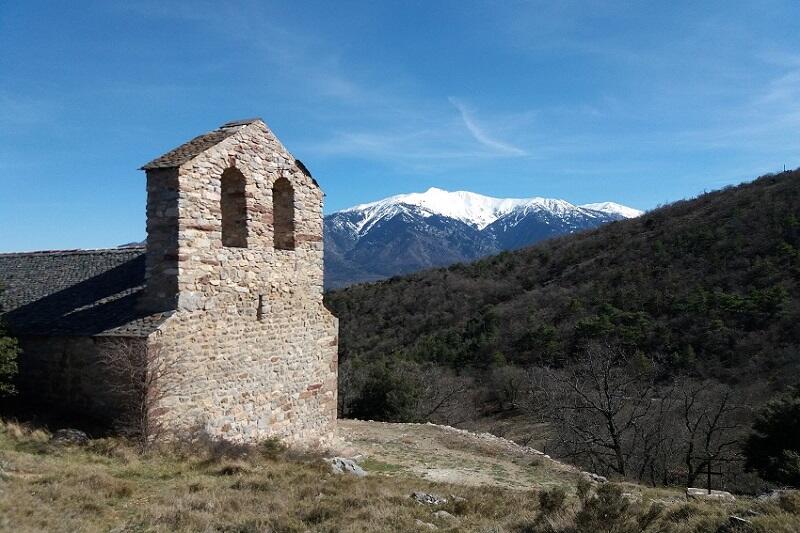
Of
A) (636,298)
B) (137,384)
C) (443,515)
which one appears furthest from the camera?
(636,298)

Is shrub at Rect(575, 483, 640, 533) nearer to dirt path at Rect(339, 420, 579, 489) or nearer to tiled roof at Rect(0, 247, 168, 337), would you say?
dirt path at Rect(339, 420, 579, 489)

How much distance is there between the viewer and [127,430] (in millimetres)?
8695

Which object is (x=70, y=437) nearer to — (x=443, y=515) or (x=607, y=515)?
(x=443, y=515)

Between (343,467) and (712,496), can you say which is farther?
(343,467)

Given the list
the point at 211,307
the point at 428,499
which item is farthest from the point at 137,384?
the point at 428,499

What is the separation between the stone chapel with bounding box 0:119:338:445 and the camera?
9.27 metres

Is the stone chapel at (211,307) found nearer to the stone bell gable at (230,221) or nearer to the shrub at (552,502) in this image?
the stone bell gable at (230,221)

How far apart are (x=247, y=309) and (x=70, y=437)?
3467mm

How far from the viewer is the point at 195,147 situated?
1000 centimetres

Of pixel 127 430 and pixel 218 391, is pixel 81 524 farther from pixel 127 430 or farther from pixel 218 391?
pixel 218 391

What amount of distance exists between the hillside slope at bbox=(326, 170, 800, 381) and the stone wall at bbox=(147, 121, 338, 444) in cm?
1779

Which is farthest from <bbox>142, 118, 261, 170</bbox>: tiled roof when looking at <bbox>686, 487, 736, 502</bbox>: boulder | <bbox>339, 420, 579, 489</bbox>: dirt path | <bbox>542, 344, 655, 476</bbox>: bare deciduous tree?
<bbox>542, 344, 655, 476</bbox>: bare deciduous tree

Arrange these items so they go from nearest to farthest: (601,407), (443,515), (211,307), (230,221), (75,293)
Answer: (443,515), (211,307), (230,221), (75,293), (601,407)

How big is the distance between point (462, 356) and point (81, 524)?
26.9 metres
